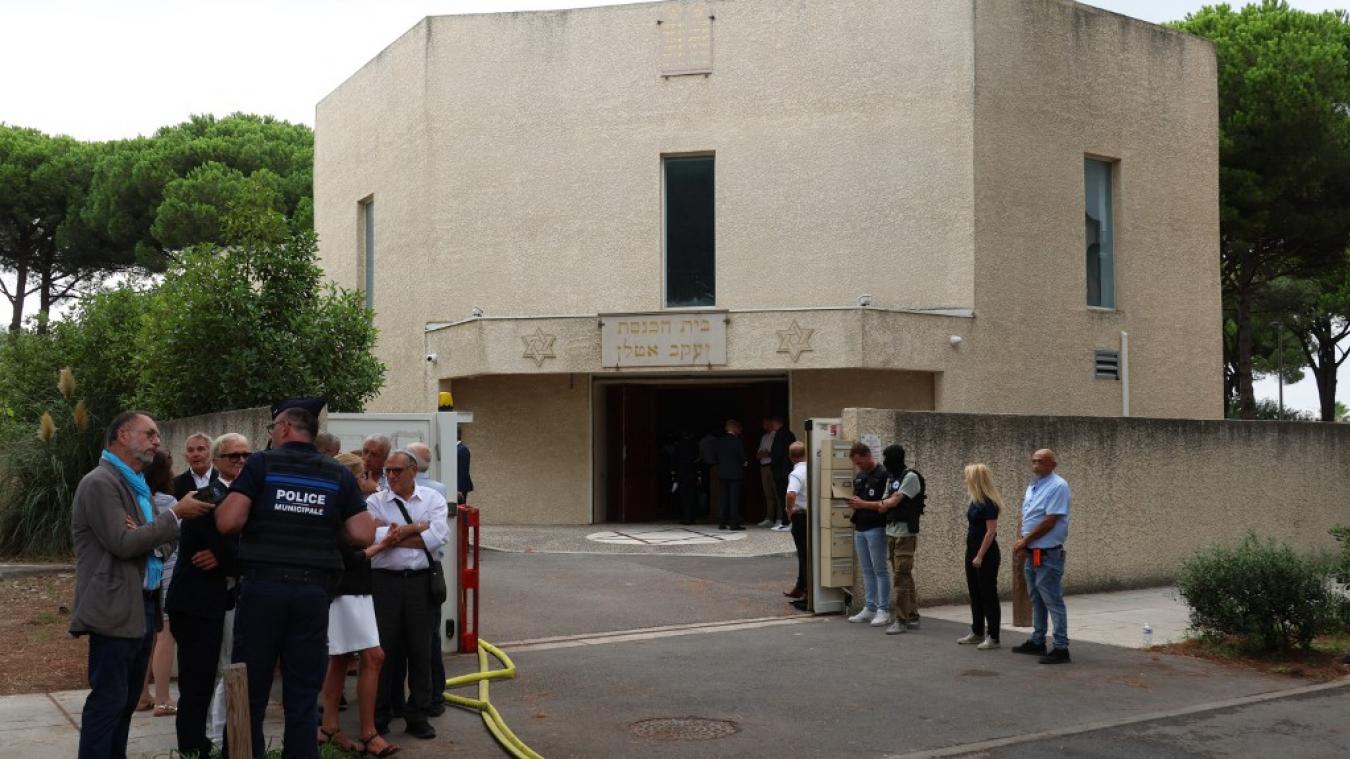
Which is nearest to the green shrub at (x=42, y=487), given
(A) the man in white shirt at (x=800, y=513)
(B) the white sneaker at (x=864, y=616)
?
(A) the man in white shirt at (x=800, y=513)

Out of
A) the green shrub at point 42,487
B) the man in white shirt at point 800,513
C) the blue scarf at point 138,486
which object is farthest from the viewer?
the green shrub at point 42,487

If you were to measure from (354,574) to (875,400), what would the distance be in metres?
14.7

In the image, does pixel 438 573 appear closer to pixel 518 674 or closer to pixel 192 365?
pixel 518 674

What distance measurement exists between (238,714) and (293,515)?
104 centimetres

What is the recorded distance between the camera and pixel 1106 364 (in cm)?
2225

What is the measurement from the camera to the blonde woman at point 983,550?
11062 mm

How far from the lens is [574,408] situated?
22.2 m

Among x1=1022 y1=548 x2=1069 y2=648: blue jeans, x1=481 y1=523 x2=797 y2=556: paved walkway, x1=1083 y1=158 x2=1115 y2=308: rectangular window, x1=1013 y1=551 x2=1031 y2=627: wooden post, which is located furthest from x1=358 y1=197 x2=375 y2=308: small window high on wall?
x1=1022 y1=548 x2=1069 y2=648: blue jeans

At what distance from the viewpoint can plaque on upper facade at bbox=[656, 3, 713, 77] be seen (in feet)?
70.8

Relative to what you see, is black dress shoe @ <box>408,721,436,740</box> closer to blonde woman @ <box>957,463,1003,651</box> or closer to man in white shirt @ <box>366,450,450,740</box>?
man in white shirt @ <box>366,450,450,740</box>

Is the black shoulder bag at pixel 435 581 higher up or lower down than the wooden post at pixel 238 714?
higher up

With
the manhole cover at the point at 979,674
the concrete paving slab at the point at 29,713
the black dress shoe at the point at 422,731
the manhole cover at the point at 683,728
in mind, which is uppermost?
the black dress shoe at the point at 422,731

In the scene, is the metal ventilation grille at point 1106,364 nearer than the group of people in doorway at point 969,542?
No

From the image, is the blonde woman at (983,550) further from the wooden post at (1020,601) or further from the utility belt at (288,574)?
the utility belt at (288,574)
